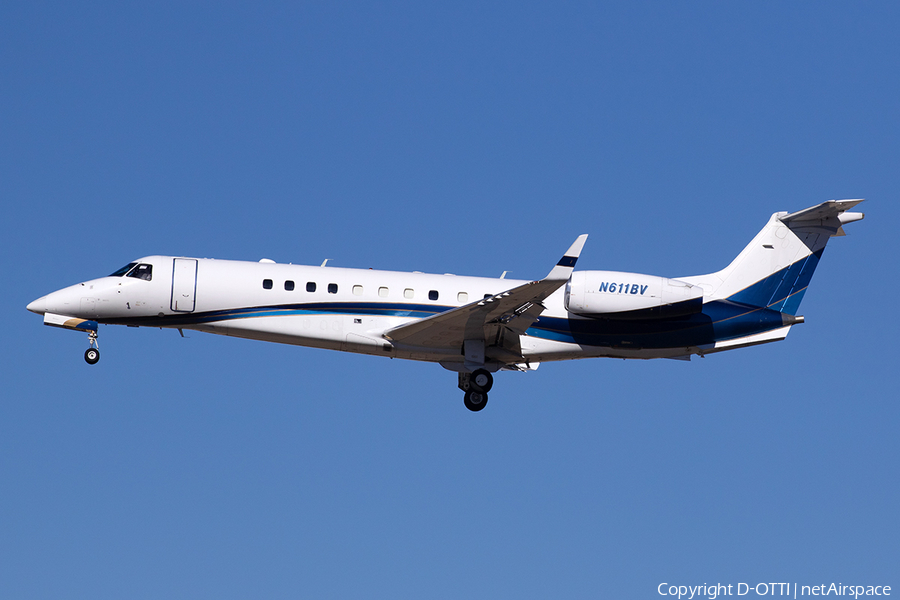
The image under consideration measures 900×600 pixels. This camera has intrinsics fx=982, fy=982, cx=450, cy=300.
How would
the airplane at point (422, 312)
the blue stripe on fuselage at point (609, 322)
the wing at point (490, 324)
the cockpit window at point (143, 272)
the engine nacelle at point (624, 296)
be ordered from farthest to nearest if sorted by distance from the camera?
the cockpit window at point (143, 272), the blue stripe on fuselage at point (609, 322), the airplane at point (422, 312), the engine nacelle at point (624, 296), the wing at point (490, 324)

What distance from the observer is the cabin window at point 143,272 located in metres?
22.6

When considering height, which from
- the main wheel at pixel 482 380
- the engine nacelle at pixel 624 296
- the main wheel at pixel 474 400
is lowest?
the main wheel at pixel 474 400

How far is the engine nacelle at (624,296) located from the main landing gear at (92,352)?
10.9m

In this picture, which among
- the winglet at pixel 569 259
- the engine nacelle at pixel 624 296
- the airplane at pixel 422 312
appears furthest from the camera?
the airplane at pixel 422 312

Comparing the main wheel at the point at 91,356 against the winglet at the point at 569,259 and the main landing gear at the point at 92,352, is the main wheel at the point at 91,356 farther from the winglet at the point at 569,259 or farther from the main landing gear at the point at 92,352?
the winglet at the point at 569,259

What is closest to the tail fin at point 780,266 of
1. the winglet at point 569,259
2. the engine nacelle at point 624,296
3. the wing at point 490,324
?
the engine nacelle at point 624,296

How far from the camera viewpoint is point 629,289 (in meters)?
21.9

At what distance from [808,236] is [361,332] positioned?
11043 millimetres

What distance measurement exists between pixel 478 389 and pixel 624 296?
3.98 meters

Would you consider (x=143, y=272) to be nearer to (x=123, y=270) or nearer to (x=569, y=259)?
(x=123, y=270)

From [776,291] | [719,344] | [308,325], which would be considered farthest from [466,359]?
[776,291]

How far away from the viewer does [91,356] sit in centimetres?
2261

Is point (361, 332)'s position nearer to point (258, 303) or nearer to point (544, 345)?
point (258, 303)

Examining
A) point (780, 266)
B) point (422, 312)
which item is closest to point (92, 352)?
point (422, 312)
